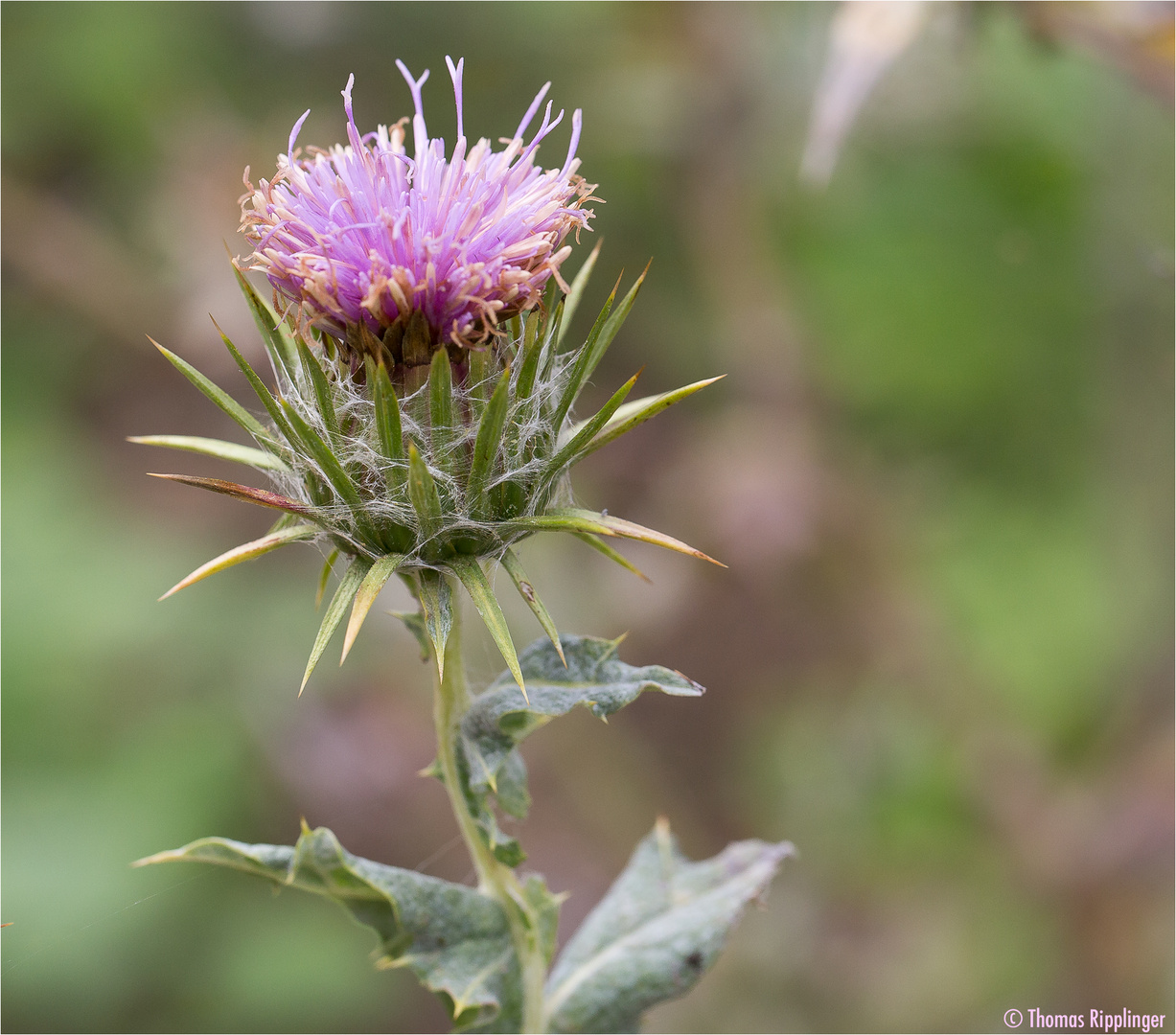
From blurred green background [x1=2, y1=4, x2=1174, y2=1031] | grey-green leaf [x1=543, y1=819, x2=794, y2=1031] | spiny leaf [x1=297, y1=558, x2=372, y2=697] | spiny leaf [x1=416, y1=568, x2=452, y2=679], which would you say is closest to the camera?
spiny leaf [x1=297, y1=558, x2=372, y2=697]

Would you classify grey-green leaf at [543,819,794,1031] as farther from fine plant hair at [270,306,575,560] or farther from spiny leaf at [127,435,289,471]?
spiny leaf at [127,435,289,471]

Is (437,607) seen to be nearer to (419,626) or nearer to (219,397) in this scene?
(419,626)

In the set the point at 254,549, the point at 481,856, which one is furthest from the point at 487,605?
the point at 481,856

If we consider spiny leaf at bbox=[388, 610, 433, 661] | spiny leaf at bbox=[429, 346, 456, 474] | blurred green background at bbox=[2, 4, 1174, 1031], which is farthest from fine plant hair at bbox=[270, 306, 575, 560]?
blurred green background at bbox=[2, 4, 1174, 1031]

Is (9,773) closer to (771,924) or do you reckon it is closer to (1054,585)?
(771,924)

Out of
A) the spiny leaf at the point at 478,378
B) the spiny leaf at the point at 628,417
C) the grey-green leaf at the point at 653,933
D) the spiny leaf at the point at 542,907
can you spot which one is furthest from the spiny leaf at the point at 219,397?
the grey-green leaf at the point at 653,933
